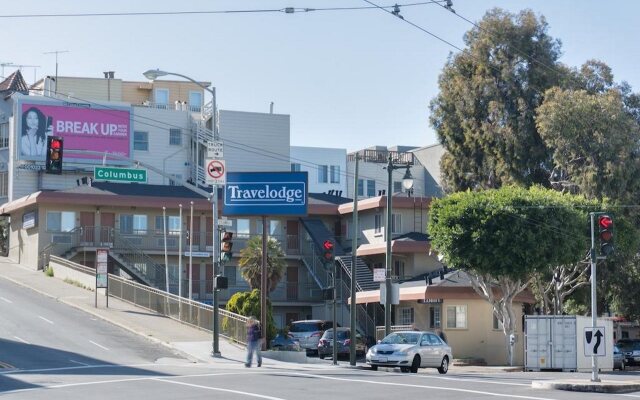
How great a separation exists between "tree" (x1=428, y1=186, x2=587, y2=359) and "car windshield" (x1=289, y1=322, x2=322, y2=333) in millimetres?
6802

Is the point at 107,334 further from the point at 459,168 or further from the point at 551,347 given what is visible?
the point at 459,168

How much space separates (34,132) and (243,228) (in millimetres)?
17063

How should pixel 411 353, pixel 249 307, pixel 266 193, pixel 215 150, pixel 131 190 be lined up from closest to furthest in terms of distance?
pixel 411 353 → pixel 215 150 → pixel 266 193 → pixel 249 307 → pixel 131 190

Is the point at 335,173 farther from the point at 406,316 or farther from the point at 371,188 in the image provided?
the point at 406,316

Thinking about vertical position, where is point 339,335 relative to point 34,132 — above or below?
below

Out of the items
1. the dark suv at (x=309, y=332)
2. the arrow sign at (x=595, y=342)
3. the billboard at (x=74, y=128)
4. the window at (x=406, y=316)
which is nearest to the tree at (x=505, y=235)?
the window at (x=406, y=316)

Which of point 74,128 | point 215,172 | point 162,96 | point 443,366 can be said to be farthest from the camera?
point 162,96

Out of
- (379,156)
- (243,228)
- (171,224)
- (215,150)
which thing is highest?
(379,156)

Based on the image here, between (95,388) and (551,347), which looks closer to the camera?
(95,388)

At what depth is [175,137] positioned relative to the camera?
266ft

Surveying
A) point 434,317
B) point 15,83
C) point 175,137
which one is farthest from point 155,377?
point 15,83

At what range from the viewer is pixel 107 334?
142 ft

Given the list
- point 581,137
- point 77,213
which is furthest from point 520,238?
point 77,213

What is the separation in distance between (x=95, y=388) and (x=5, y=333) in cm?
1792
